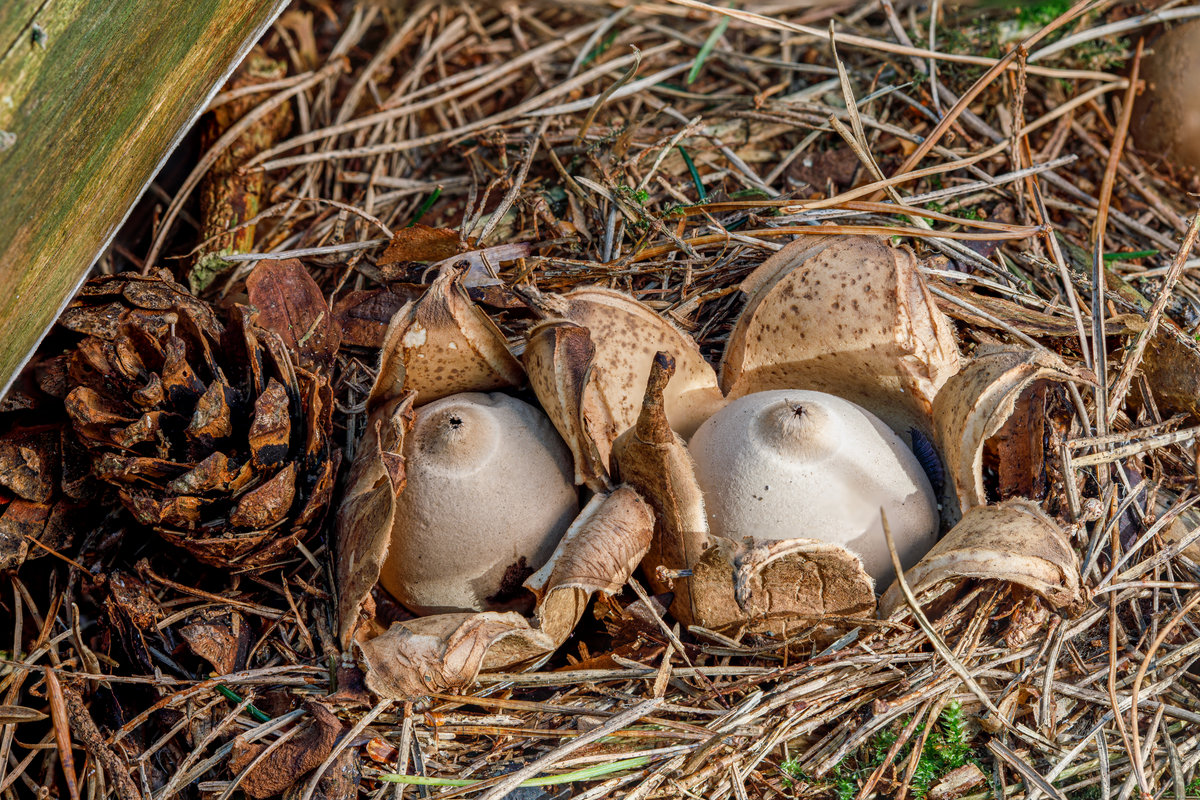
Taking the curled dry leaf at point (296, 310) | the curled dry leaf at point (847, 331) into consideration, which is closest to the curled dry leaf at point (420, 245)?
the curled dry leaf at point (296, 310)

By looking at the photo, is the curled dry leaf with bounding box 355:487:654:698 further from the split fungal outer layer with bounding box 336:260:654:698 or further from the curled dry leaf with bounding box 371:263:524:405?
the curled dry leaf with bounding box 371:263:524:405

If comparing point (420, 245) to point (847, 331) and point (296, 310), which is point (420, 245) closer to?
point (296, 310)

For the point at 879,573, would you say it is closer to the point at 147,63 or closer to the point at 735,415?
the point at 735,415

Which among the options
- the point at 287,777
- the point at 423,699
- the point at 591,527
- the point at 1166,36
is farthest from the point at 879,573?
the point at 1166,36

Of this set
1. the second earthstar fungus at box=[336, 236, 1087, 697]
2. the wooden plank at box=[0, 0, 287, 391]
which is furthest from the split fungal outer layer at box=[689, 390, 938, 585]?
the wooden plank at box=[0, 0, 287, 391]

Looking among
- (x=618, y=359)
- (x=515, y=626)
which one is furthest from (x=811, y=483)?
(x=515, y=626)

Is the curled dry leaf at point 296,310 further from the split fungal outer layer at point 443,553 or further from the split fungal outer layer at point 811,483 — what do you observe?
the split fungal outer layer at point 811,483
